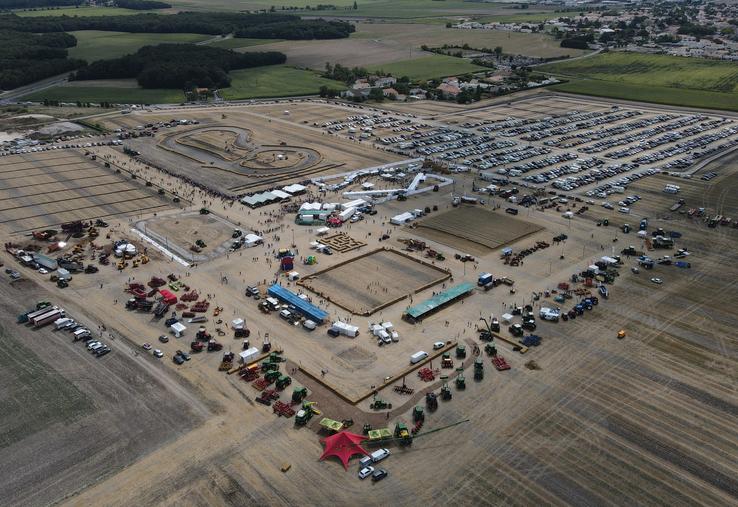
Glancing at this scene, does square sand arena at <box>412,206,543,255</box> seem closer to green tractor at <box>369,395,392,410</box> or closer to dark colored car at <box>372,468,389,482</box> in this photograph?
green tractor at <box>369,395,392,410</box>

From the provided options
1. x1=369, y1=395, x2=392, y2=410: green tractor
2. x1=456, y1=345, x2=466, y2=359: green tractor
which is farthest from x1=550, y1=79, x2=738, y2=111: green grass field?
x1=369, y1=395, x2=392, y2=410: green tractor

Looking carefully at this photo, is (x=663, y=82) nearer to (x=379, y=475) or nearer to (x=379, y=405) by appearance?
(x=379, y=405)

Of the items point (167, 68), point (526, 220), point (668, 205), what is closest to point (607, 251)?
point (526, 220)

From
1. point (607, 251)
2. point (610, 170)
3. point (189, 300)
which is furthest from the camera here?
point (610, 170)

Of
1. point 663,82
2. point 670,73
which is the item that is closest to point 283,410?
point 663,82

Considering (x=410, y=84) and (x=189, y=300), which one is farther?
(x=410, y=84)

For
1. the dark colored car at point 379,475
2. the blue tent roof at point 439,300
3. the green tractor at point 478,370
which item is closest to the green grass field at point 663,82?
the blue tent roof at point 439,300

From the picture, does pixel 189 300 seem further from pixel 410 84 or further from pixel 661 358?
pixel 410 84

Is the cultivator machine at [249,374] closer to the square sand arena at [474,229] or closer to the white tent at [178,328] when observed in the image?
the white tent at [178,328]
